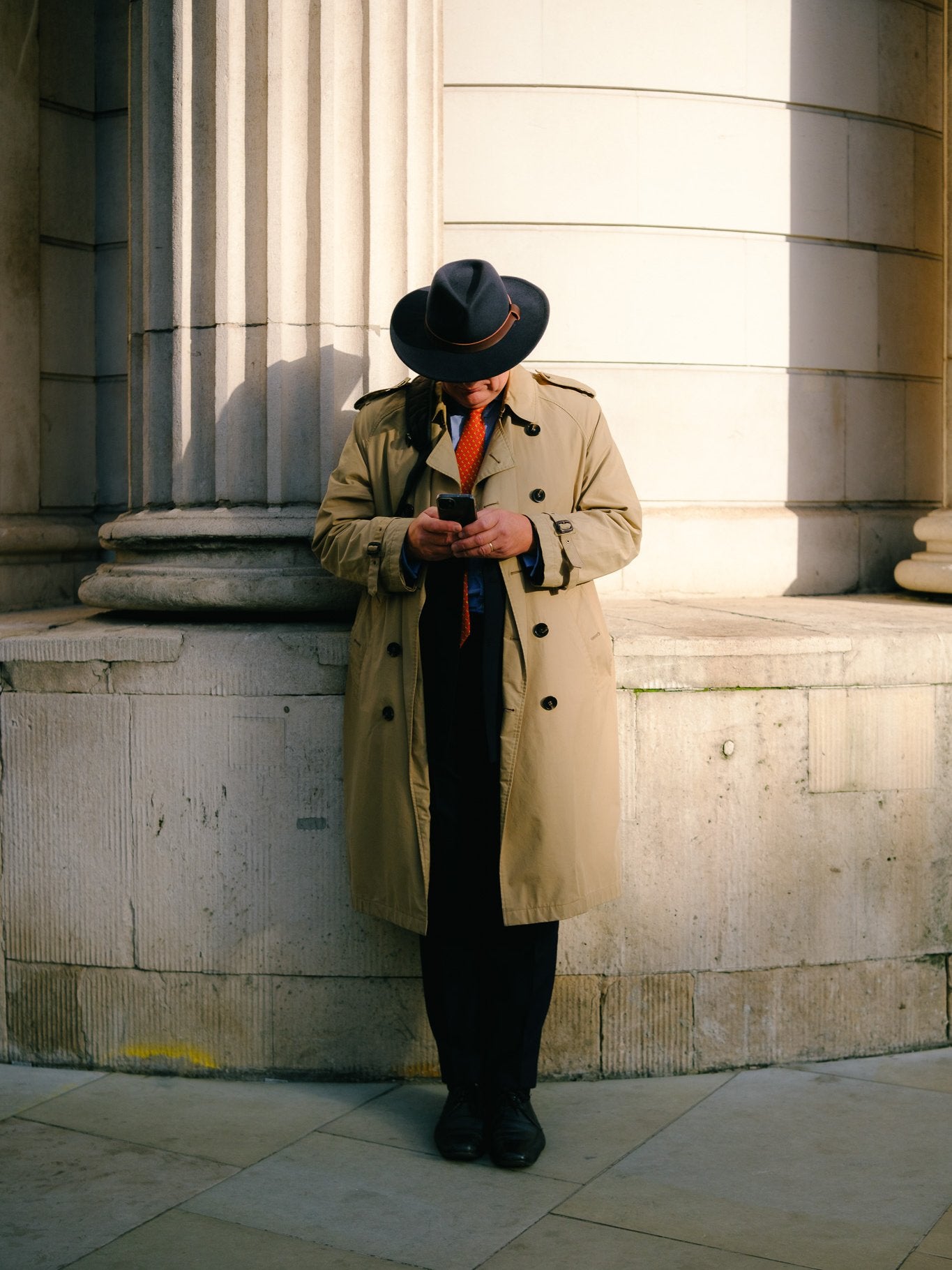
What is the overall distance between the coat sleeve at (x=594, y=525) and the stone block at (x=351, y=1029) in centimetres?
156

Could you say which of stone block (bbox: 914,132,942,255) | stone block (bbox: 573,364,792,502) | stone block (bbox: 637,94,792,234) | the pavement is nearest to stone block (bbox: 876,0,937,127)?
stone block (bbox: 914,132,942,255)

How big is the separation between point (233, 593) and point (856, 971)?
2449 mm

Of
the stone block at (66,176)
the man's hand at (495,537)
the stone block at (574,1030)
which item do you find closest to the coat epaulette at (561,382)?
the man's hand at (495,537)

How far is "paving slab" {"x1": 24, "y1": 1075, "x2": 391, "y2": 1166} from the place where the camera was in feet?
13.8

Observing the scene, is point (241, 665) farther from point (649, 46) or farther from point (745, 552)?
point (649, 46)

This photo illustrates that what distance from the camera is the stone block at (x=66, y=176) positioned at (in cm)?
Answer: 638

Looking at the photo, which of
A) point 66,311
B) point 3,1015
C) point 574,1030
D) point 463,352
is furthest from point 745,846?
point 66,311

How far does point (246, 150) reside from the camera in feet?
16.3

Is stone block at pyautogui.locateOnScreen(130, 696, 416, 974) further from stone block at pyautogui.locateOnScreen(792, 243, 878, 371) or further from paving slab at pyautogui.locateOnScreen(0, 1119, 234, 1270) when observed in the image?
stone block at pyautogui.locateOnScreen(792, 243, 878, 371)

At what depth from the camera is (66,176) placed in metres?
6.46

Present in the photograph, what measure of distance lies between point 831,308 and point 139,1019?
13.3 feet

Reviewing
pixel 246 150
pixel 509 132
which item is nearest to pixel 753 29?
pixel 509 132

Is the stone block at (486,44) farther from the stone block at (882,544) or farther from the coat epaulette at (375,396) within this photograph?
the stone block at (882,544)

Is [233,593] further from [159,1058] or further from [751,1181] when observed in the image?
[751,1181]
